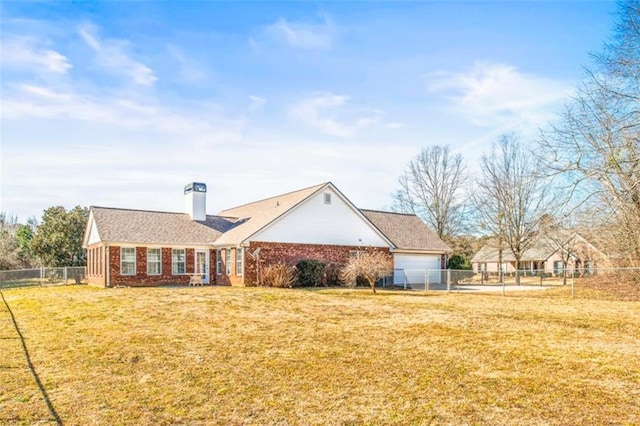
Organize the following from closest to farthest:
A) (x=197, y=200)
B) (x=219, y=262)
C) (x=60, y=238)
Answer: (x=219, y=262) → (x=197, y=200) → (x=60, y=238)

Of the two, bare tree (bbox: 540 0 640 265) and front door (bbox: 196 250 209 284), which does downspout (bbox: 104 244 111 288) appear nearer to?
front door (bbox: 196 250 209 284)

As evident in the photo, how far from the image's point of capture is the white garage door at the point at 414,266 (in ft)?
98.7

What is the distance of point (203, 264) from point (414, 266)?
42.9ft

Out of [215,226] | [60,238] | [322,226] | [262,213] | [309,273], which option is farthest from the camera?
[60,238]

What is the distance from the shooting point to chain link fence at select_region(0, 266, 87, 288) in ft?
100

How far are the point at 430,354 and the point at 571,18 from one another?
10.8 meters

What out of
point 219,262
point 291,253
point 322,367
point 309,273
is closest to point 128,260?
point 219,262

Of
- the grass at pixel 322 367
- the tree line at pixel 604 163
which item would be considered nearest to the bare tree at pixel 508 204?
the tree line at pixel 604 163

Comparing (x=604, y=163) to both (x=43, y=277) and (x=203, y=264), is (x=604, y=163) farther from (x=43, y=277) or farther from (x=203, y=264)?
(x=43, y=277)

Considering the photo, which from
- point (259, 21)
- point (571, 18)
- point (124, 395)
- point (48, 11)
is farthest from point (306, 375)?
point (571, 18)

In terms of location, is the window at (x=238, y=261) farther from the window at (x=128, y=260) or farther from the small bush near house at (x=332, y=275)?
the window at (x=128, y=260)

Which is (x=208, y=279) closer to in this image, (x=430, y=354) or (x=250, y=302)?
(x=250, y=302)

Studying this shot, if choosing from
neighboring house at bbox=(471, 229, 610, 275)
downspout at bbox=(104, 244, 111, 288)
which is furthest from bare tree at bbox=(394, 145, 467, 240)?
downspout at bbox=(104, 244, 111, 288)

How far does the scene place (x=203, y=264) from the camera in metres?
28.2
